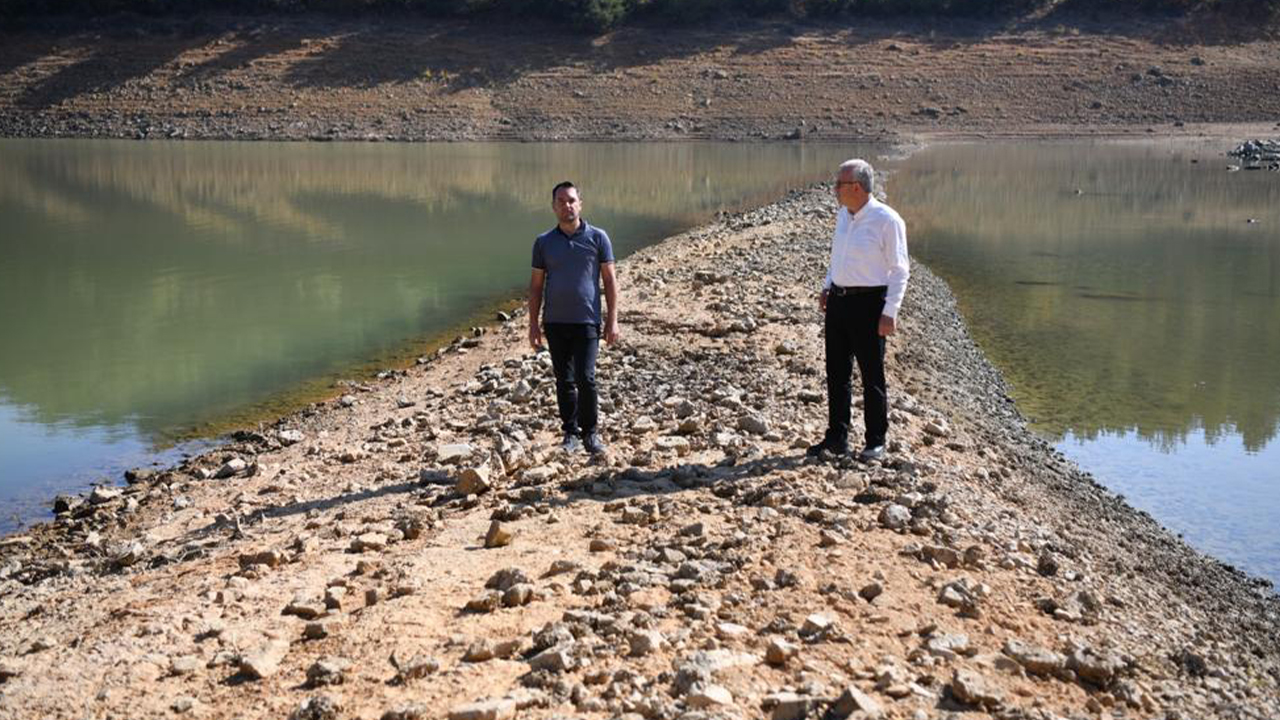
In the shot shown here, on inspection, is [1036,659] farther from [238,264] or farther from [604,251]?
[238,264]

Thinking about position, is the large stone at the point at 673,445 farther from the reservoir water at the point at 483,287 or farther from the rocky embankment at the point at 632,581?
the reservoir water at the point at 483,287

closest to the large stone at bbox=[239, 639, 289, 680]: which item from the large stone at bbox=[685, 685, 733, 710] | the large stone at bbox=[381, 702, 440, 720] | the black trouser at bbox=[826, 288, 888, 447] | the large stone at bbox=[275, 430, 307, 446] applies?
the large stone at bbox=[381, 702, 440, 720]

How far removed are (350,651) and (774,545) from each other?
7.35 feet

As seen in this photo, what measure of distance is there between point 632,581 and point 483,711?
4.90 feet

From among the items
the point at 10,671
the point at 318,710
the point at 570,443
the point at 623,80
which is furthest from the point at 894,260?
the point at 623,80

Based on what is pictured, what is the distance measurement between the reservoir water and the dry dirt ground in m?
14.8

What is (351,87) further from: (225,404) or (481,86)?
(225,404)

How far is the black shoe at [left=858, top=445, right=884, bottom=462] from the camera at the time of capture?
8.48 metres

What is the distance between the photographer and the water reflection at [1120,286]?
1371 cm

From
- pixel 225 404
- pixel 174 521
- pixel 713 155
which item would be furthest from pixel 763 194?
pixel 174 521

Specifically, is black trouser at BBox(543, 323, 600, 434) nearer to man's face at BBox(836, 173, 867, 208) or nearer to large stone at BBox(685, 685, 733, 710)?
man's face at BBox(836, 173, 867, 208)

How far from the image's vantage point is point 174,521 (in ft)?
29.4

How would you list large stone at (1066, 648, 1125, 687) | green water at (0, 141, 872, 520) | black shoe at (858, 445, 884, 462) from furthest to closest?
1. green water at (0, 141, 872, 520)
2. black shoe at (858, 445, 884, 462)
3. large stone at (1066, 648, 1125, 687)

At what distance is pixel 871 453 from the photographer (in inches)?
334
